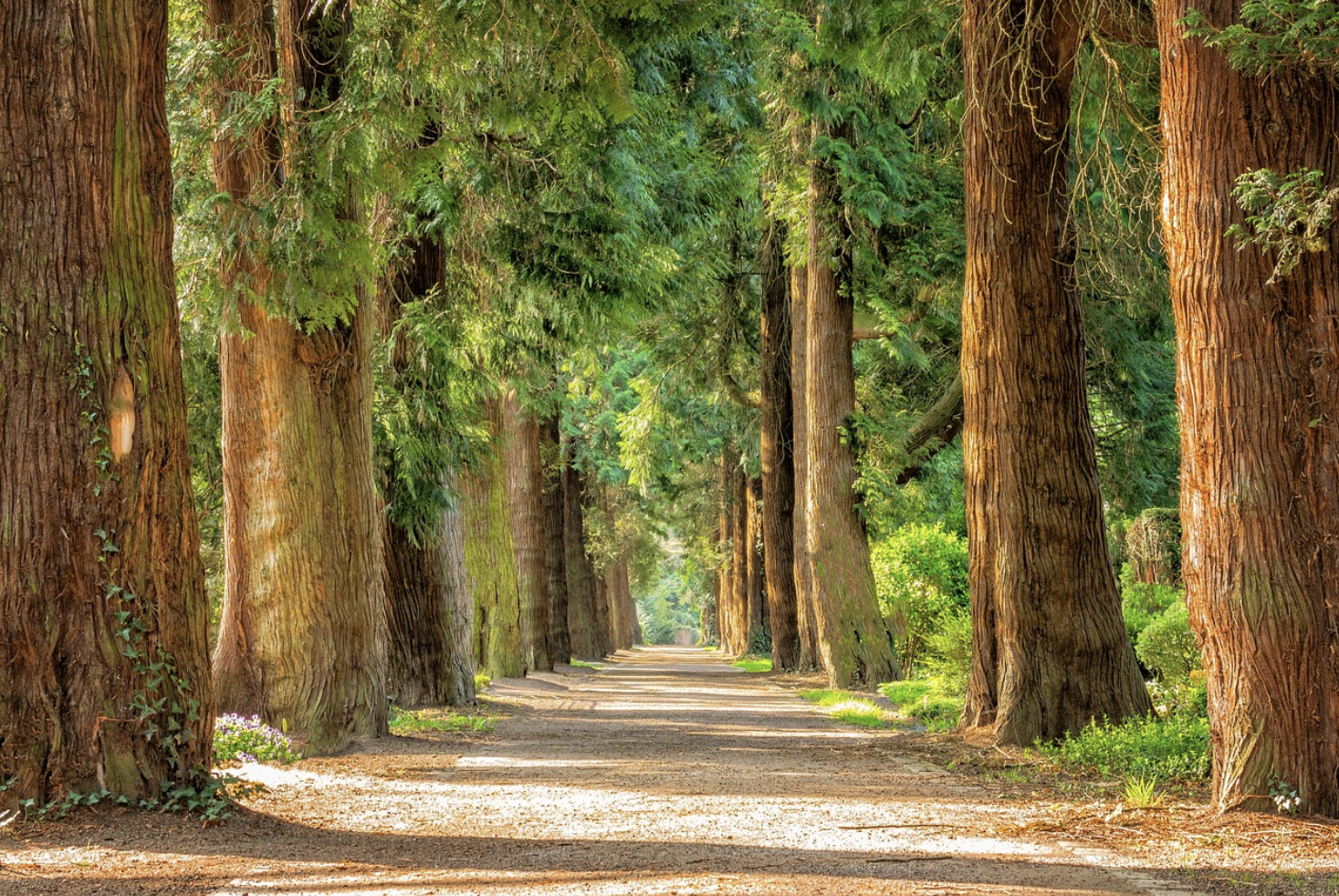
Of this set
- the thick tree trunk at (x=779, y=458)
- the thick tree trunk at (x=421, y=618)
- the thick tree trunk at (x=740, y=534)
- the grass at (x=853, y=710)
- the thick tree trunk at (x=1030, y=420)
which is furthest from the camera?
the thick tree trunk at (x=740, y=534)

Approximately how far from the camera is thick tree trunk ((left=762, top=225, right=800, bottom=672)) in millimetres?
24109

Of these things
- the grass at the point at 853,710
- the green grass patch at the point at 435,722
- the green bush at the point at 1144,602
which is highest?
the green bush at the point at 1144,602

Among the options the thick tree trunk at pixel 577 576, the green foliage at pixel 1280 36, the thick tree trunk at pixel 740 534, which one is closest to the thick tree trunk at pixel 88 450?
the green foliage at pixel 1280 36

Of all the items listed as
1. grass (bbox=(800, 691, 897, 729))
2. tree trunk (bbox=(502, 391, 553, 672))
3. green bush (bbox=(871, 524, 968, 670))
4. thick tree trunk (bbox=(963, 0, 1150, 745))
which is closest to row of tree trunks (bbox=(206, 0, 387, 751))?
thick tree trunk (bbox=(963, 0, 1150, 745))

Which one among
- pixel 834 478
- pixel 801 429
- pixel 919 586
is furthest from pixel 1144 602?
pixel 801 429

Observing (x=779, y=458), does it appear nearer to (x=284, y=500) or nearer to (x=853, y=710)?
(x=853, y=710)

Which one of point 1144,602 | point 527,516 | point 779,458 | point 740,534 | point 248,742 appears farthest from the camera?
point 740,534

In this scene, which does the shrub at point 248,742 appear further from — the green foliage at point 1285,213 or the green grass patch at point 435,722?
the green foliage at point 1285,213

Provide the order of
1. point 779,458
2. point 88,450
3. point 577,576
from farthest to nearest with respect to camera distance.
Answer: point 577,576 < point 779,458 < point 88,450

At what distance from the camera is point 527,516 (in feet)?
80.2

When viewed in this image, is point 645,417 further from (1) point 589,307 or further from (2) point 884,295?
(1) point 589,307

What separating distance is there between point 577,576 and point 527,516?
384 inches

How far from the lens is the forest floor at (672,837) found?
5.21 meters

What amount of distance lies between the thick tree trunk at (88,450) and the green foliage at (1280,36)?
6.06 m
